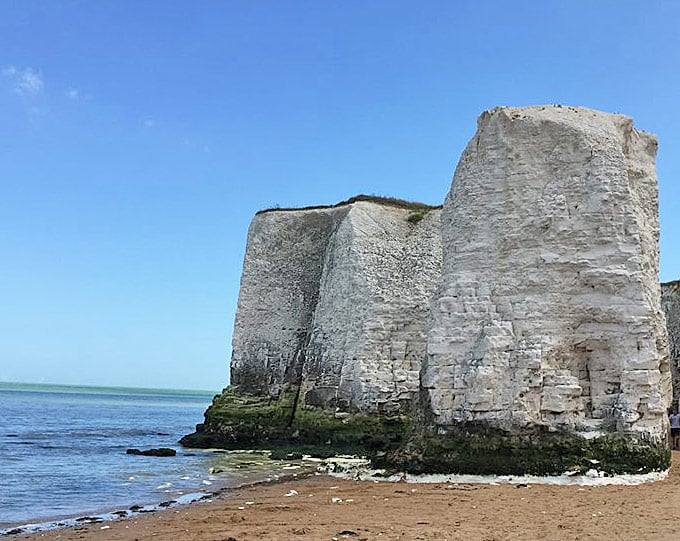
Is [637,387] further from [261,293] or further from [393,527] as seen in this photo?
[261,293]

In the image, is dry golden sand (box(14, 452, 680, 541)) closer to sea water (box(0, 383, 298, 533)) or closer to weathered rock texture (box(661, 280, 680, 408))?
sea water (box(0, 383, 298, 533))

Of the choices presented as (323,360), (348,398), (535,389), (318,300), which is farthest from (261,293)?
(535,389)

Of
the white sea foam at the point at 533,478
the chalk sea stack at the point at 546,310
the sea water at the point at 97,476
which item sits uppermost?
the chalk sea stack at the point at 546,310

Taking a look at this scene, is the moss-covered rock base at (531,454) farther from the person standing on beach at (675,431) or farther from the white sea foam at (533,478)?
the person standing on beach at (675,431)

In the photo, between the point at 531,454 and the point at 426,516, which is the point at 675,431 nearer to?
the point at 531,454

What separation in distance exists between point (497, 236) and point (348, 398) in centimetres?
1037

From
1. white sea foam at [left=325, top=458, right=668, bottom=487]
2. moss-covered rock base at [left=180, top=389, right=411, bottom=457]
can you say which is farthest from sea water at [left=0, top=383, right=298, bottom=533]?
white sea foam at [left=325, top=458, right=668, bottom=487]

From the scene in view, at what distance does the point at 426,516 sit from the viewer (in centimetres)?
980

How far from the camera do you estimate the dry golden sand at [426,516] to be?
8750 mm

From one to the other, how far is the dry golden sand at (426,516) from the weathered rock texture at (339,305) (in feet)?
34.2

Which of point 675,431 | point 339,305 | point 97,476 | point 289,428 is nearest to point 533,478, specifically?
point 675,431

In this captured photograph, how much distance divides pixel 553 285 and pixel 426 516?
574 centimetres

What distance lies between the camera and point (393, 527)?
9.23m

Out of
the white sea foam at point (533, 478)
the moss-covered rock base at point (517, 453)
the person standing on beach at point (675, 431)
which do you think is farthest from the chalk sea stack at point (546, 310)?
the person standing on beach at point (675, 431)
